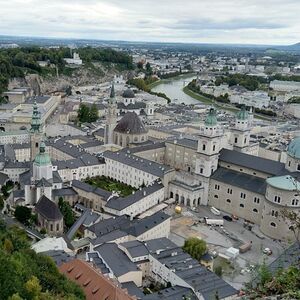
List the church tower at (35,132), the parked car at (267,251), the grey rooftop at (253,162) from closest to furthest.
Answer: the parked car at (267,251)
the grey rooftop at (253,162)
the church tower at (35,132)

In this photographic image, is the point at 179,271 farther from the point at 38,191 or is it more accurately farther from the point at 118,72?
the point at 118,72

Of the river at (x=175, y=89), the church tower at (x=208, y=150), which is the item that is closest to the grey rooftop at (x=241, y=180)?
the church tower at (x=208, y=150)

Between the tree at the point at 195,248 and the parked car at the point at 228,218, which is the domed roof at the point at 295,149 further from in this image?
the tree at the point at 195,248

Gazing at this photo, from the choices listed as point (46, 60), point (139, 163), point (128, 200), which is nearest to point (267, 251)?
point (128, 200)

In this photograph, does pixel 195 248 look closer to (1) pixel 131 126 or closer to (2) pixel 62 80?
(1) pixel 131 126

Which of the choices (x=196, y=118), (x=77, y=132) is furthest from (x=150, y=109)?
(x=77, y=132)
